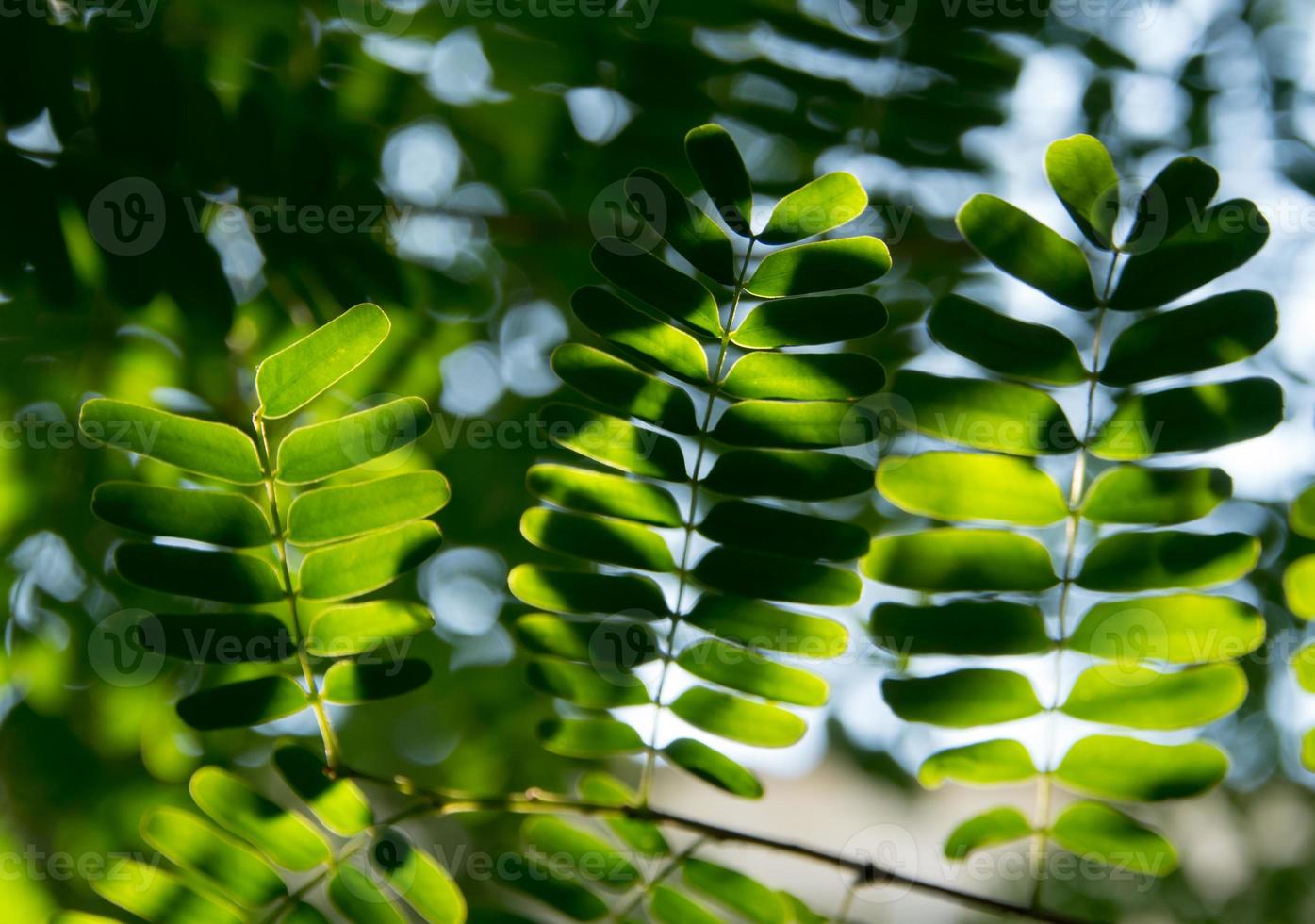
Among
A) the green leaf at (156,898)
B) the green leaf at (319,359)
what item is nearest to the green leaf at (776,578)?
the green leaf at (319,359)

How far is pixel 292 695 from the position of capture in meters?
1.07

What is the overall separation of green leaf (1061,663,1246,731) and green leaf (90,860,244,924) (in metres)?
0.94

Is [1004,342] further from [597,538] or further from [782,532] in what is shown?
[597,538]

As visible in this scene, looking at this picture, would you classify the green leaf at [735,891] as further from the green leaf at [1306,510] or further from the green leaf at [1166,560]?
the green leaf at [1306,510]

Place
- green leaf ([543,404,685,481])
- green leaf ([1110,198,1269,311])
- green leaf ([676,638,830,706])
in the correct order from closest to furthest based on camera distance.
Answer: green leaf ([1110,198,1269,311]), green leaf ([543,404,685,481]), green leaf ([676,638,830,706])

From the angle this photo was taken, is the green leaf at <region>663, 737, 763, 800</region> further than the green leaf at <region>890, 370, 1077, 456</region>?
Yes

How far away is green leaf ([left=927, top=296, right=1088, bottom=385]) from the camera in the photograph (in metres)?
0.94

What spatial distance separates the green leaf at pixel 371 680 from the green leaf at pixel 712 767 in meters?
0.30

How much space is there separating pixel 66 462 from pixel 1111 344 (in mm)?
1640

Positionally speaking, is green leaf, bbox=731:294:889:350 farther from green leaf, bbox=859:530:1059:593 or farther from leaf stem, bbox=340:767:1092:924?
leaf stem, bbox=340:767:1092:924

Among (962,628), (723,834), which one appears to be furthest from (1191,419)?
(723,834)

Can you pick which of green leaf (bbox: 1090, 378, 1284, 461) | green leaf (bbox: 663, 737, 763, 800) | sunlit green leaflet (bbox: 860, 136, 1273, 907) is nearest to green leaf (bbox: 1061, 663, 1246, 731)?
sunlit green leaflet (bbox: 860, 136, 1273, 907)

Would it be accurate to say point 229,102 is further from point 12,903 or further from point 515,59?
point 12,903

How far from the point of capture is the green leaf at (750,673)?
42.5 inches
